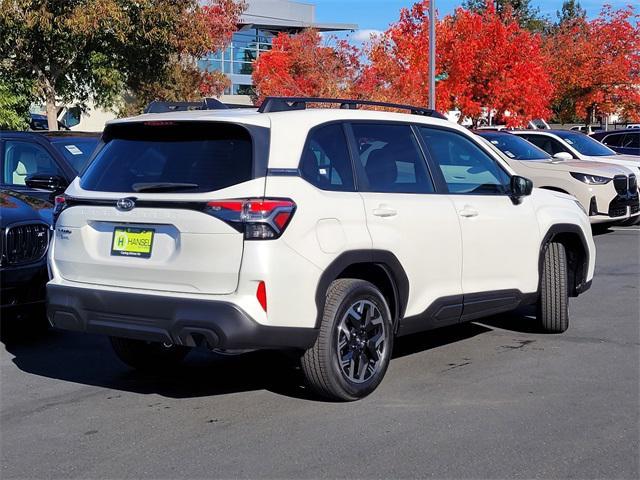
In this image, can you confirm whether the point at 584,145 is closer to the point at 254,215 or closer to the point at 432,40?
the point at 432,40

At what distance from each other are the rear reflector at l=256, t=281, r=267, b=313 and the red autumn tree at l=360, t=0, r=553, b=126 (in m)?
22.6

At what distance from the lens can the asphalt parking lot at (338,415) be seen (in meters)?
4.59

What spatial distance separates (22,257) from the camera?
23.6 feet

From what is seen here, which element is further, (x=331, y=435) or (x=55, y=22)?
(x=55, y=22)

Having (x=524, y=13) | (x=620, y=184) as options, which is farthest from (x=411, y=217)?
(x=524, y=13)

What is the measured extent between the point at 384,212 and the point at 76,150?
16.1ft

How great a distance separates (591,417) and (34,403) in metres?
3.46

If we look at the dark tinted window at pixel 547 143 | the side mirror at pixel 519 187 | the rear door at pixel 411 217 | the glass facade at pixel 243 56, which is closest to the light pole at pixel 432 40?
the dark tinted window at pixel 547 143

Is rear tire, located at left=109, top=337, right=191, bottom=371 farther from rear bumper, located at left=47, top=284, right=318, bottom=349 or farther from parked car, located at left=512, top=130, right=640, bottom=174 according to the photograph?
parked car, located at left=512, top=130, right=640, bottom=174

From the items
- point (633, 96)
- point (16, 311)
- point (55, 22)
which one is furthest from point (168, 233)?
point (633, 96)

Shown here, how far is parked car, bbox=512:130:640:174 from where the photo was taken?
654 inches

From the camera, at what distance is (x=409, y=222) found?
590cm

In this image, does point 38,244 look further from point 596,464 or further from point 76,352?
point 596,464

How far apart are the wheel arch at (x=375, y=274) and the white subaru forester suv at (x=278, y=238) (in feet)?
0.03
